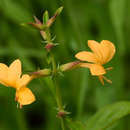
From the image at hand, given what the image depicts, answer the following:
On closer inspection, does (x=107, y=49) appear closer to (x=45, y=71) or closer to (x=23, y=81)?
(x=45, y=71)

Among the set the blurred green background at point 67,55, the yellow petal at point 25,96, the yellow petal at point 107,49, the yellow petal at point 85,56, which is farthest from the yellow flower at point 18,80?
the blurred green background at point 67,55

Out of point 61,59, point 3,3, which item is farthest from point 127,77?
point 3,3

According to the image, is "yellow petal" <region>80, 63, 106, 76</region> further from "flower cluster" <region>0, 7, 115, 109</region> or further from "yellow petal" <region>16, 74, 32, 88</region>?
"yellow petal" <region>16, 74, 32, 88</region>

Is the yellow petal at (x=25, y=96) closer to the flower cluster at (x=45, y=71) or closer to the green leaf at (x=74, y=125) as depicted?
the flower cluster at (x=45, y=71)

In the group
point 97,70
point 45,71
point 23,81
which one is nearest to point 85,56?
point 97,70

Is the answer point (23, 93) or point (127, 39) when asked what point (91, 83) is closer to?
point (127, 39)

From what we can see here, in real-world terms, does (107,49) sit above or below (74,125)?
above
